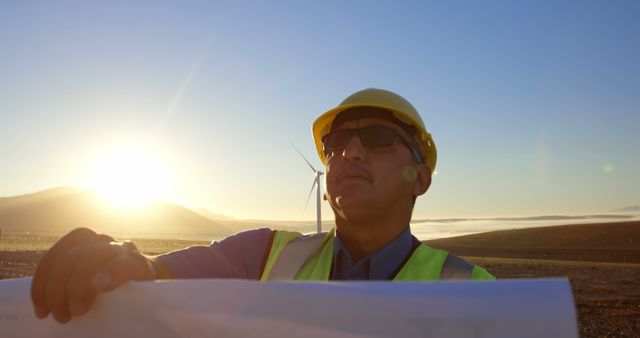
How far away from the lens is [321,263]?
2.85m

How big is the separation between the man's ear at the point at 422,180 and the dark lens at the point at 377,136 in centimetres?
36

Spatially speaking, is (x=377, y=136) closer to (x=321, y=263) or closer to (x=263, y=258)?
(x=321, y=263)

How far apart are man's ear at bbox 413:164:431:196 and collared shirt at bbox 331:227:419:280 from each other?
18.9 inches

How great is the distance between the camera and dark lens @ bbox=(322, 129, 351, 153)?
3.10 meters

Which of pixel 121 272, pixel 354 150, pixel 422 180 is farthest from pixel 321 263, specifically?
pixel 121 272

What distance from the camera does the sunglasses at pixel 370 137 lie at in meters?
3.02

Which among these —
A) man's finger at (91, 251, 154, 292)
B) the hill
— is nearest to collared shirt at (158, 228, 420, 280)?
man's finger at (91, 251, 154, 292)

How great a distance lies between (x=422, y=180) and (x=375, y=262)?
81cm

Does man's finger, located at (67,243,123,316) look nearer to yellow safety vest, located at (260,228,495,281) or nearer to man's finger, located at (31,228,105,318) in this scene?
man's finger, located at (31,228,105,318)

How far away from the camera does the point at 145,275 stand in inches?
67.6

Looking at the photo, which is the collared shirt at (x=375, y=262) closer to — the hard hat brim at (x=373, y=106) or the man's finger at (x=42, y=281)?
the hard hat brim at (x=373, y=106)

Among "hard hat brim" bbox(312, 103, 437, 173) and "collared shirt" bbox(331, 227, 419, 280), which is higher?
"hard hat brim" bbox(312, 103, 437, 173)

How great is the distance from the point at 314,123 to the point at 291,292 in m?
2.31

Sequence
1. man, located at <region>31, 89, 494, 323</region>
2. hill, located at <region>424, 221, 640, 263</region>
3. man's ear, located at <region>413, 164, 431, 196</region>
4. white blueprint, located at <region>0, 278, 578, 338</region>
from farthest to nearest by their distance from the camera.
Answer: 1. hill, located at <region>424, 221, 640, 263</region>
2. man's ear, located at <region>413, 164, 431, 196</region>
3. man, located at <region>31, 89, 494, 323</region>
4. white blueprint, located at <region>0, 278, 578, 338</region>
